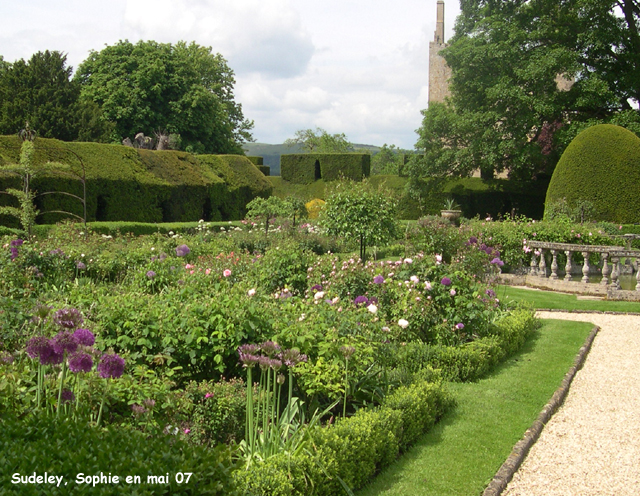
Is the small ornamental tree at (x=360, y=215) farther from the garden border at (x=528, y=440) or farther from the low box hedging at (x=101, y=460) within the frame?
the low box hedging at (x=101, y=460)

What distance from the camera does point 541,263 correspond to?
11977 millimetres

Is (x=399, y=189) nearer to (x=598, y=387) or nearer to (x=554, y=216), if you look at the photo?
(x=554, y=216)

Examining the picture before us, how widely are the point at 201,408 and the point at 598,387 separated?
4.25m

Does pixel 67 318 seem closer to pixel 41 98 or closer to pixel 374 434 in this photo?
pixel 374 434

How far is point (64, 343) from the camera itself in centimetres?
279

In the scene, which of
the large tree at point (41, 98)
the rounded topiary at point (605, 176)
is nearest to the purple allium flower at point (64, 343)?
the rounded topiary at point (605, 176)

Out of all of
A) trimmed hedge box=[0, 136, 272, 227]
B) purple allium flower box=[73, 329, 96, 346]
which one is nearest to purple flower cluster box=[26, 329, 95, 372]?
purple allium flower box=[73, 329, 96, 346]

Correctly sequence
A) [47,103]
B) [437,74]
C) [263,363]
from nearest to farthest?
1. [263,363]
2. [47,103]
3. [437,74]

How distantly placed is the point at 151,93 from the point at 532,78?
19.3 metres

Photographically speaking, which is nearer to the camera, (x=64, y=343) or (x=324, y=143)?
(x=64, y=343)

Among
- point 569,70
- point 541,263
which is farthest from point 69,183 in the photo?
point 569,70

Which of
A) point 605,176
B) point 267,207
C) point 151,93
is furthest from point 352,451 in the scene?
point 151,93

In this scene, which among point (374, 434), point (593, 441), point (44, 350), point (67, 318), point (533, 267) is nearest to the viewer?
point (44, 350)

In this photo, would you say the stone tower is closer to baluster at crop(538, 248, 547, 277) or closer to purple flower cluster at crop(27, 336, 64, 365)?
baluster at crop(538, 248, 547, 277)
